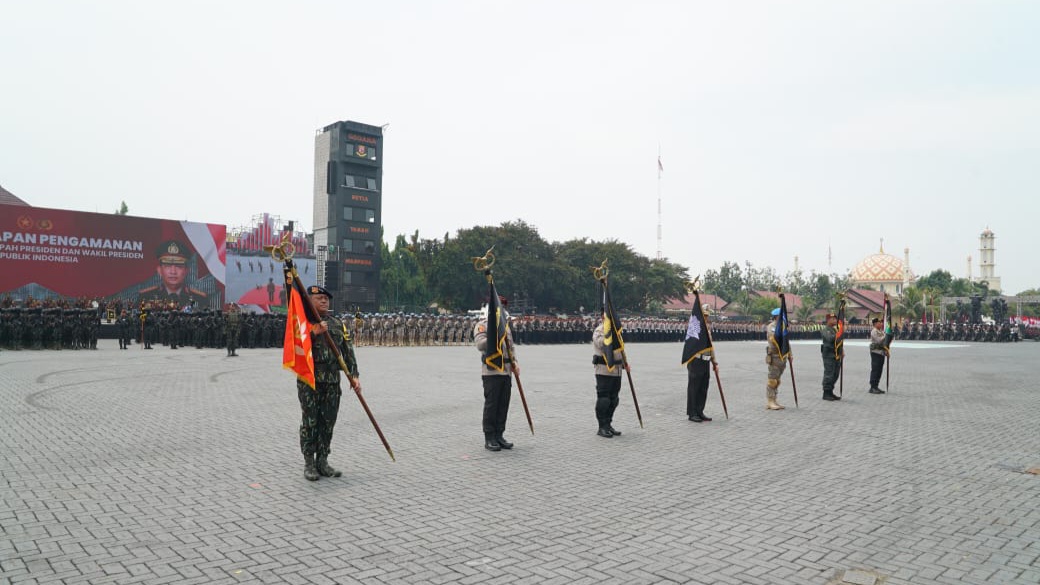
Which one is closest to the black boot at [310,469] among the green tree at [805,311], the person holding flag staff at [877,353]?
the person holding flag staff at [877,353]

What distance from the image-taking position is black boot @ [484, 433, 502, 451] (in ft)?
26.9

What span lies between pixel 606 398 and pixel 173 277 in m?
37.8

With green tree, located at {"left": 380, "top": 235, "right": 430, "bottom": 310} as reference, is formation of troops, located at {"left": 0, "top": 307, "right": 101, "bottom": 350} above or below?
below

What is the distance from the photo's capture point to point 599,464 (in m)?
7.51

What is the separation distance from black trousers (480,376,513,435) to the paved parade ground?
40cm

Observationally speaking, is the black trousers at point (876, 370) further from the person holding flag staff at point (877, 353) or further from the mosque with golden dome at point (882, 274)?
the mosque with golden dome at point (882, 274)

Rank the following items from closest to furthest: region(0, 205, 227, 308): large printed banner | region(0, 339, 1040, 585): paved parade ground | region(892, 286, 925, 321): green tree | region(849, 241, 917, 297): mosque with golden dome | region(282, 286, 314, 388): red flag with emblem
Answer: region(0, 339, 1040, 585): paved parade ground, region(282, 286, 314, 388): red flag with emblem, region(0, 205, 227, 308): large printed banner, region(892, 286, 925, 321): green tree, region(849, 241, 917, 297): mosque with golden dome

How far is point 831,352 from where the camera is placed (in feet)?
45.9

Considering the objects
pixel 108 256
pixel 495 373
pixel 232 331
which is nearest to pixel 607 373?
pixel 495 373

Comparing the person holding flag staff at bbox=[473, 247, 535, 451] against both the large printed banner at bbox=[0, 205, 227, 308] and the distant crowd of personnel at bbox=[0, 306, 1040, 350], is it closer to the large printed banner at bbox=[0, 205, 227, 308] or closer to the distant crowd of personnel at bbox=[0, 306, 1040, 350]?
the distant crowd of personnel at bbox=[0, 306, 1040, 350]

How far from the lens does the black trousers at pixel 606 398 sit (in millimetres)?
9211

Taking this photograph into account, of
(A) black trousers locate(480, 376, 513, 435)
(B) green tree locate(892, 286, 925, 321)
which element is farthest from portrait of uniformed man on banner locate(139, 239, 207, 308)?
(B) green tree locate(892, 286, 925, 321)

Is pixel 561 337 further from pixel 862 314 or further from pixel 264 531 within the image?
pixel 862 314

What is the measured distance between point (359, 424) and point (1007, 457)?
326 inches
